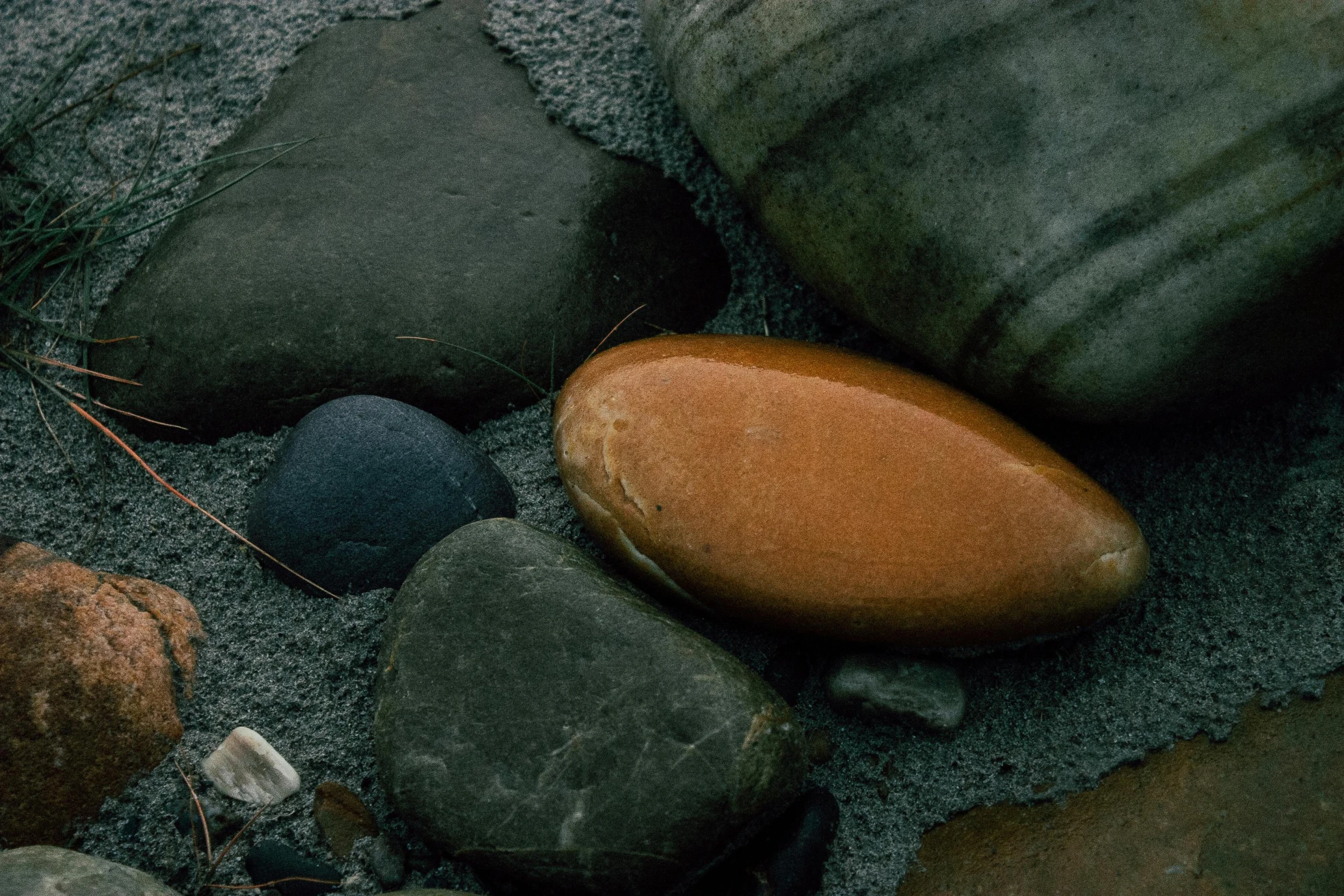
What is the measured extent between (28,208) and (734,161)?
1261 mm

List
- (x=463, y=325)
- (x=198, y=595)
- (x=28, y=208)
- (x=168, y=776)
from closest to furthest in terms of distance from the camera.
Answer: (x=168, y=776) → (x=198, y=595) → (x=463, y=325) → (x=28, y=208)

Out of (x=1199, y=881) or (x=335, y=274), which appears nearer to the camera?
(x=1199, y=881)

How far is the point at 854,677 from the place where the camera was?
59.4 inches

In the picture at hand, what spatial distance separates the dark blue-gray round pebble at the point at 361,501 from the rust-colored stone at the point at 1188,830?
0.85 meters

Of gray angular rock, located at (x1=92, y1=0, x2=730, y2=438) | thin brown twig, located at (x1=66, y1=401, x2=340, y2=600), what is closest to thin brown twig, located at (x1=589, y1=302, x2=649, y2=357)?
gray angular rock, located at (x1=92, y1=0, x2=730, y2=438)

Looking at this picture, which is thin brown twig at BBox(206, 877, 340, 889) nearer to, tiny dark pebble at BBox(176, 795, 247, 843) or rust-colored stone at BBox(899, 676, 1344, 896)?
tiny dark pebble at BBox(176, 795, 247, 843)

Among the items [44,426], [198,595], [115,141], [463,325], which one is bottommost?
[198,595]

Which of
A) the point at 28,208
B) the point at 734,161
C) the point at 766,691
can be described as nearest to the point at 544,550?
the point at 766,691

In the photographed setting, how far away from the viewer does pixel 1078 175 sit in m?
1.48

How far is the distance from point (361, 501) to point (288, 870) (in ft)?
1.71

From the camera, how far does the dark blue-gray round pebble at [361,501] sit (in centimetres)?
161

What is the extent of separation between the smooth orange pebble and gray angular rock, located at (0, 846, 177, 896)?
29.1 inches

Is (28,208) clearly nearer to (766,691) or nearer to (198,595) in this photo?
(198,595)

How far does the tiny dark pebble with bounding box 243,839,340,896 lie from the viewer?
1.44m
